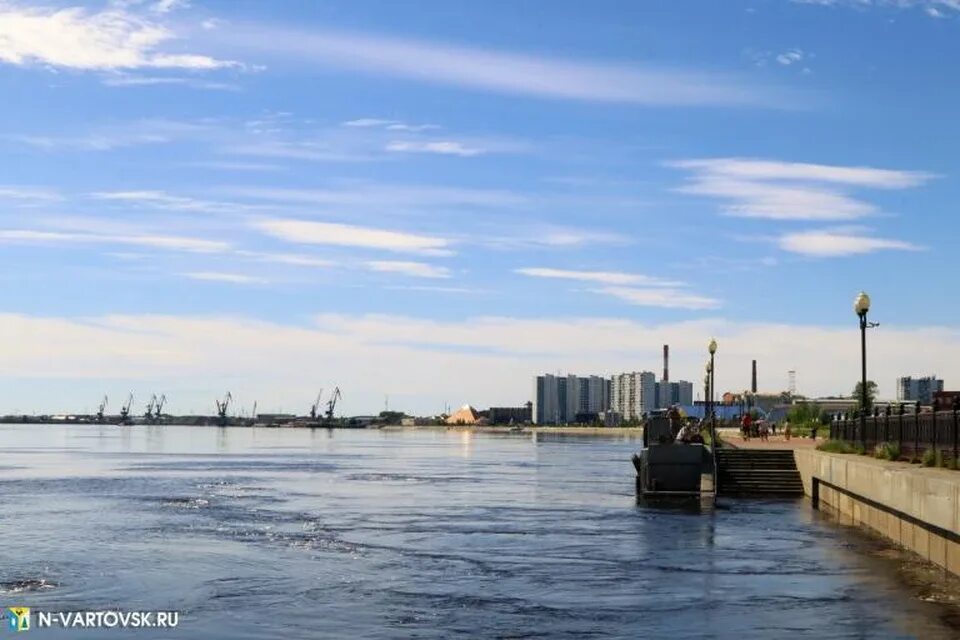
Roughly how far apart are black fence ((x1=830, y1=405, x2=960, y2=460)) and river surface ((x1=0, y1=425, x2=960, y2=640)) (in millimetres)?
3132

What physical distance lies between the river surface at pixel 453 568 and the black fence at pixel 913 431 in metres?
3.13

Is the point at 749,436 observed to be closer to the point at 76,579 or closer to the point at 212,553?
the point at 212,553

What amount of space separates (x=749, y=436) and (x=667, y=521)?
1484 inches

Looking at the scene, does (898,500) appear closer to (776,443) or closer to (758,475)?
(758,475)

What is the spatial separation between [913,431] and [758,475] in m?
18.6

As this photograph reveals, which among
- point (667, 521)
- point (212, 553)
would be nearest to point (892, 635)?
point (212, 553)

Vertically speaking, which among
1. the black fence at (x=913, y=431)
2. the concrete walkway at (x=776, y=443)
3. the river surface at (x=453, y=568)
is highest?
the black fence at (x=913, y=431)

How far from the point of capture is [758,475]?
5069cm

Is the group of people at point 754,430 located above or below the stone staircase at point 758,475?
above

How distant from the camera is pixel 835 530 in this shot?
119 ft

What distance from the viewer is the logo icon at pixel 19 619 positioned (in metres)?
20.8

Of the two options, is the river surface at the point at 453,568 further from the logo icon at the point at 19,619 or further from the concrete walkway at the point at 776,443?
the concrete walkway at the point at 776,443

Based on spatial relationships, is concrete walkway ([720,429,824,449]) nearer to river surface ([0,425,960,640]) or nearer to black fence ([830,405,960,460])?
river surface ([0,425,960,640])

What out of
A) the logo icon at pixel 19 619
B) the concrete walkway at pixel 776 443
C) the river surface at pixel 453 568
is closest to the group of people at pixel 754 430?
the concrete walkway at pixel 776 443
